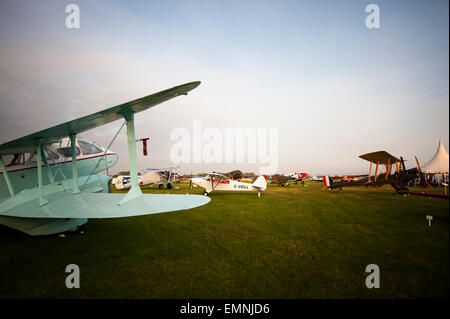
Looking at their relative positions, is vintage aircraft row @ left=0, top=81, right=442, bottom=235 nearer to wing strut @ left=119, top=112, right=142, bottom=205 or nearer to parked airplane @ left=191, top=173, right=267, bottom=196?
wing strut @ left=119, top=112, right=142, bottom=205

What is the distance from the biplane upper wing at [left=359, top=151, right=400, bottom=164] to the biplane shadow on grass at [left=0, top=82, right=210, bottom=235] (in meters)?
14.1

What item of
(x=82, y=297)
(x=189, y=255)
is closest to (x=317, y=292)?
(x=189, y=255)

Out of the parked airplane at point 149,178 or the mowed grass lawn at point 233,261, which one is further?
the parked airplane at point 149,178

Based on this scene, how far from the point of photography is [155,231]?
17.9 feet

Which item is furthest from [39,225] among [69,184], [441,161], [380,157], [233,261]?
[380,157]

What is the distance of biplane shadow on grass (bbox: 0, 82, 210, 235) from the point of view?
8.70 feet

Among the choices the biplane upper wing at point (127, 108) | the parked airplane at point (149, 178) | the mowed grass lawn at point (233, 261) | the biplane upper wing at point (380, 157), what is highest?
the biplane upper wing at point (127, 108)

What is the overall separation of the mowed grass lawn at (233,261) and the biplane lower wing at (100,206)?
3.22 ft

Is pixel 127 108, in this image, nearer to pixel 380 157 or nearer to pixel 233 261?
pixel 233 261

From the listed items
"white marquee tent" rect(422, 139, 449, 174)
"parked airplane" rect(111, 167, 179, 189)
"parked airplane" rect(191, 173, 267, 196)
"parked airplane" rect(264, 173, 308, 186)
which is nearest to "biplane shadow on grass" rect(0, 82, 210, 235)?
"white marquee tent" rect(422, 139, 449, 174)

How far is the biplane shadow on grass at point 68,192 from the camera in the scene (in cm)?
265

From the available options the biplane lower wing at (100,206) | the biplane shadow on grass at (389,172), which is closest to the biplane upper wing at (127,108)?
the biplane lower wing at (100,206)

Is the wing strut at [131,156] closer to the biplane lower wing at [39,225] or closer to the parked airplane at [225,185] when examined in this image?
the biplane lower wing at [39,225]
